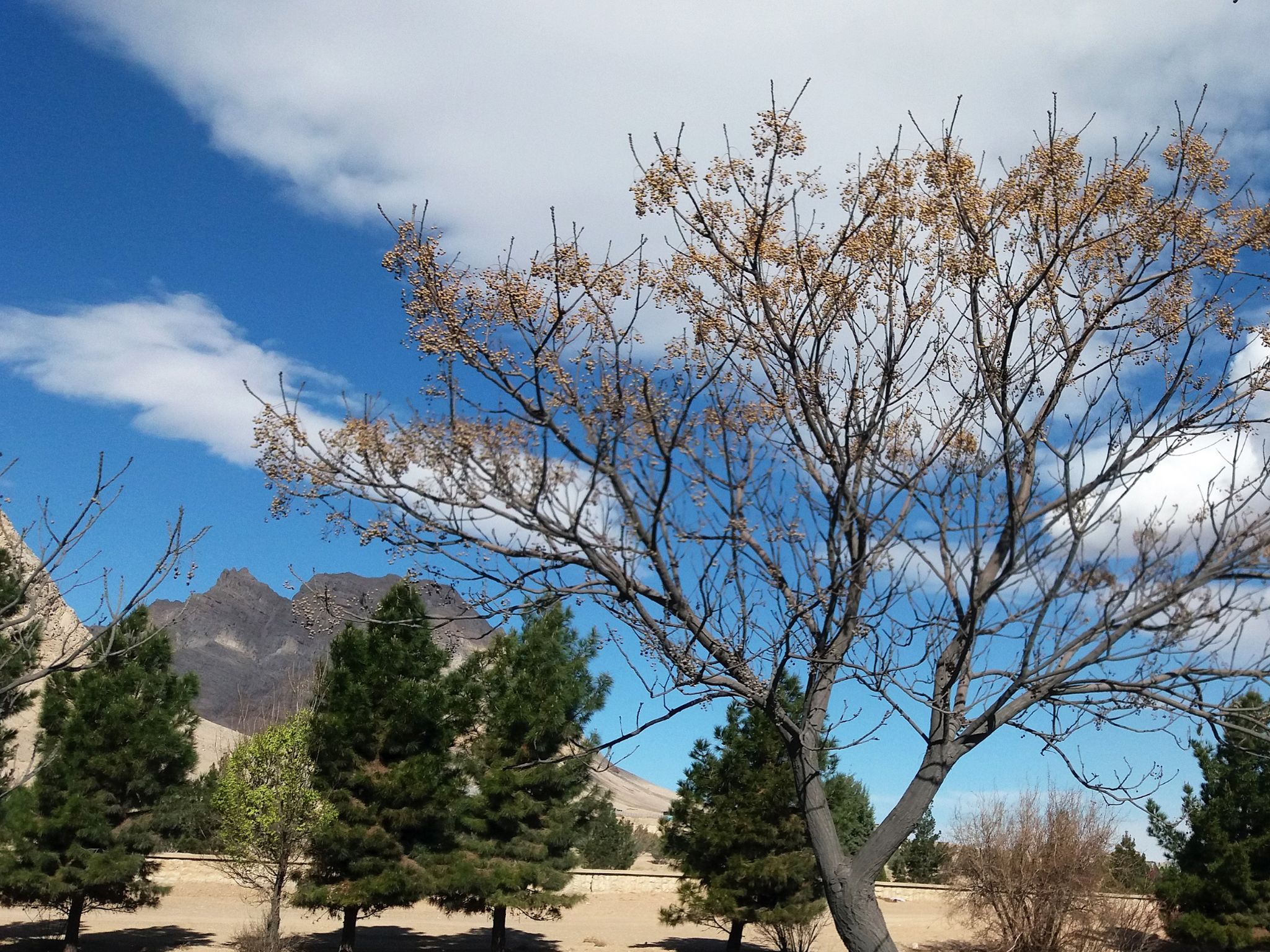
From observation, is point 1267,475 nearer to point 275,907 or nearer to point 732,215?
point 732,215

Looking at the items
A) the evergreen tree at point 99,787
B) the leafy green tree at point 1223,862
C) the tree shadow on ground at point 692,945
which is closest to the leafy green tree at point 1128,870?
the leafy green tree at point 1223,862

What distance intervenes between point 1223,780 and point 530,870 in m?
16.1

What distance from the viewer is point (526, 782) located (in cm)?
2019

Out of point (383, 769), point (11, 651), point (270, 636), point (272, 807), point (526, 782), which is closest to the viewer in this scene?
point (11, 651)

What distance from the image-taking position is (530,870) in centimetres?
1936

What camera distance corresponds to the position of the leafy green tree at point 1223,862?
22500 mm

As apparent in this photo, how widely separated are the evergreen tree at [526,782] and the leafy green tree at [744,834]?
2.16 meters

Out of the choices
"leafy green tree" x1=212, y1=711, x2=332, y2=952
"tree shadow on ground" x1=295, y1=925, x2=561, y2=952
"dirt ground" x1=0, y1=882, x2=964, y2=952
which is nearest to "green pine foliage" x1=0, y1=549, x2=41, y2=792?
"leafy green tree" x1=212, y1=711, x2=332, y2=952

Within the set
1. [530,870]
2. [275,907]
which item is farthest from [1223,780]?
[275,907]

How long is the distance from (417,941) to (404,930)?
1.75 metres

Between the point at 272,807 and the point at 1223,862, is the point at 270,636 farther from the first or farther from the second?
the point at 1223,862

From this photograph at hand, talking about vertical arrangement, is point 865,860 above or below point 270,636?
below

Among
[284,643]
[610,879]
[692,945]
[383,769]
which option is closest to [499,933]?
[383,769]

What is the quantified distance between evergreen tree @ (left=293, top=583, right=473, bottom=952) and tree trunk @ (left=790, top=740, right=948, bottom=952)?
41.5ft
